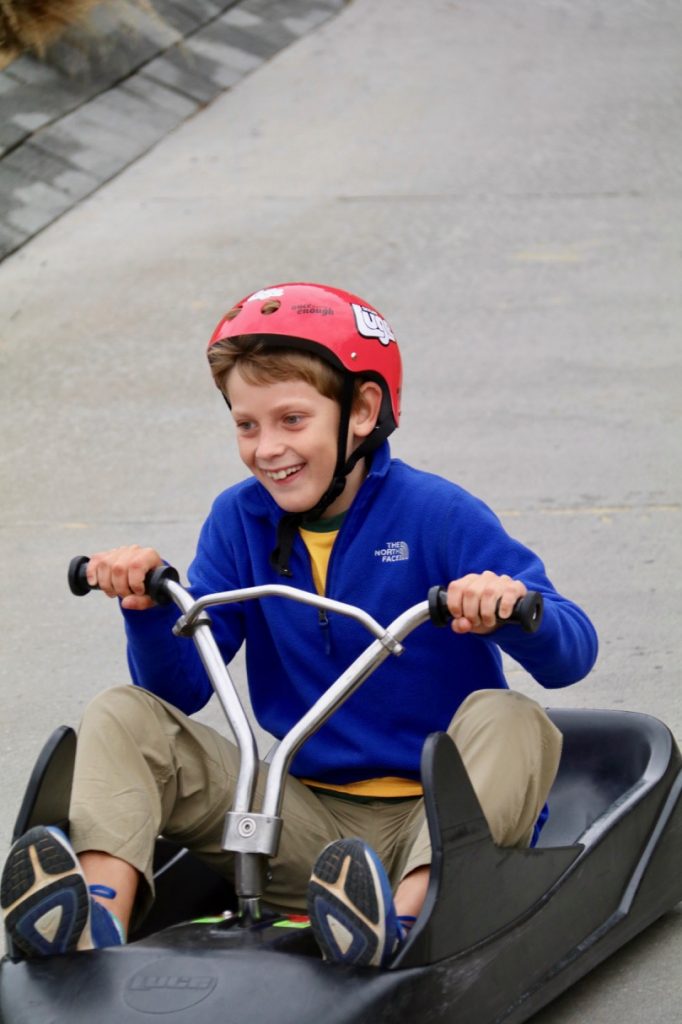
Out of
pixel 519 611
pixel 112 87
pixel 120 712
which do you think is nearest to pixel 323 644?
pixel 120 712

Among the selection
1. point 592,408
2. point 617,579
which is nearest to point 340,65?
point 592,408

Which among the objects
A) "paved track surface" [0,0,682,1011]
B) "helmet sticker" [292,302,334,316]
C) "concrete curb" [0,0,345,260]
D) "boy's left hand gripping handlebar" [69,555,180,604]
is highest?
"helmet sticker" [292,302,334,316]

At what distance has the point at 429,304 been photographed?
6.59 m

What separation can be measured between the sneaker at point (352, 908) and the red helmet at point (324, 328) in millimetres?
926

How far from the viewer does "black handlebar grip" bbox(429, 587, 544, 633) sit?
235 centimetres

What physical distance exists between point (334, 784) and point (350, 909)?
26.0 inches

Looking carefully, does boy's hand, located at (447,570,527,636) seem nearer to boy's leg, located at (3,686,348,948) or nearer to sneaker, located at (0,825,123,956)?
boy's leg, located at (3,686,348,948)

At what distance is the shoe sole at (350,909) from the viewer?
2176 mm

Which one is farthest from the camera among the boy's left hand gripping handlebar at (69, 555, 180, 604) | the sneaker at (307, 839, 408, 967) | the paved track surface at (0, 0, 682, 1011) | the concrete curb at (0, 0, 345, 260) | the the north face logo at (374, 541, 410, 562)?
the concrete curb at (0, 0, 345, 260)

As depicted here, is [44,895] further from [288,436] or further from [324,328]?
[324,328]

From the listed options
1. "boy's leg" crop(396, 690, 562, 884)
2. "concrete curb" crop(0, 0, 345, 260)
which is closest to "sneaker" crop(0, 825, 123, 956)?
"boy's leg" crop(396, 690, 562, 884)

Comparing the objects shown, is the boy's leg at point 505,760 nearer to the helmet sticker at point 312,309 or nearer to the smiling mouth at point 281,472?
the smiling mouth at point 281,472

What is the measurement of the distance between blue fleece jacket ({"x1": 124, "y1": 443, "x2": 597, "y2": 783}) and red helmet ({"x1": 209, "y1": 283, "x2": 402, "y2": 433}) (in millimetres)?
166

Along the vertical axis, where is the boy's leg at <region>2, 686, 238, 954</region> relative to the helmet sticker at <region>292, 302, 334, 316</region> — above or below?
below
